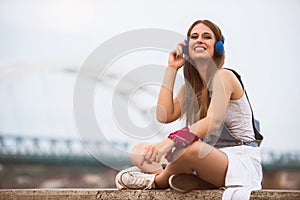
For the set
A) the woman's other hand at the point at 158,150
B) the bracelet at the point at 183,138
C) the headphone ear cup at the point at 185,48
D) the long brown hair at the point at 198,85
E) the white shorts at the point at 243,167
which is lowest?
the white shorts at the point at 243,167

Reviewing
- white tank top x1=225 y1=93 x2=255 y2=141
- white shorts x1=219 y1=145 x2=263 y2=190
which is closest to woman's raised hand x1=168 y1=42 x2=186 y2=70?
white tank top x1=225 y1=93 x2=255 y2=141

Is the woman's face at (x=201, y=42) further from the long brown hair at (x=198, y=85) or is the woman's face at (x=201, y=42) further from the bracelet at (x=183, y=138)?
the bracelet at (x=183, y=138)

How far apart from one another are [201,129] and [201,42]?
52cm

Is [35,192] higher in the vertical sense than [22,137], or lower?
higher

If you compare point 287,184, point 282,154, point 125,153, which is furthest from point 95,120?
point 287,184

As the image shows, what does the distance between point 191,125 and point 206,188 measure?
0.33 metres

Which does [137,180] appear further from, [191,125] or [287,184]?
[287,184]

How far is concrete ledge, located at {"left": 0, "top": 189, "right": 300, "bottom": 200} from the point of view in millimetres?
2959

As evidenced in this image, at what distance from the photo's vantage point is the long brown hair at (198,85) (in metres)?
3.23

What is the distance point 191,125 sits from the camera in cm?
315

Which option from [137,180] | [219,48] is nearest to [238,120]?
[219,48]

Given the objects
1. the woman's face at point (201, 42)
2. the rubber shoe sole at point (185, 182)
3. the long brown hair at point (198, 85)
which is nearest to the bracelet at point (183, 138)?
the rubber shoe sole at point (185, 182)

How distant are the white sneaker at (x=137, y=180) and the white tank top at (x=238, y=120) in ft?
1.55

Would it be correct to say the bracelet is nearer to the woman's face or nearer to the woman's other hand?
the woman's other hand
